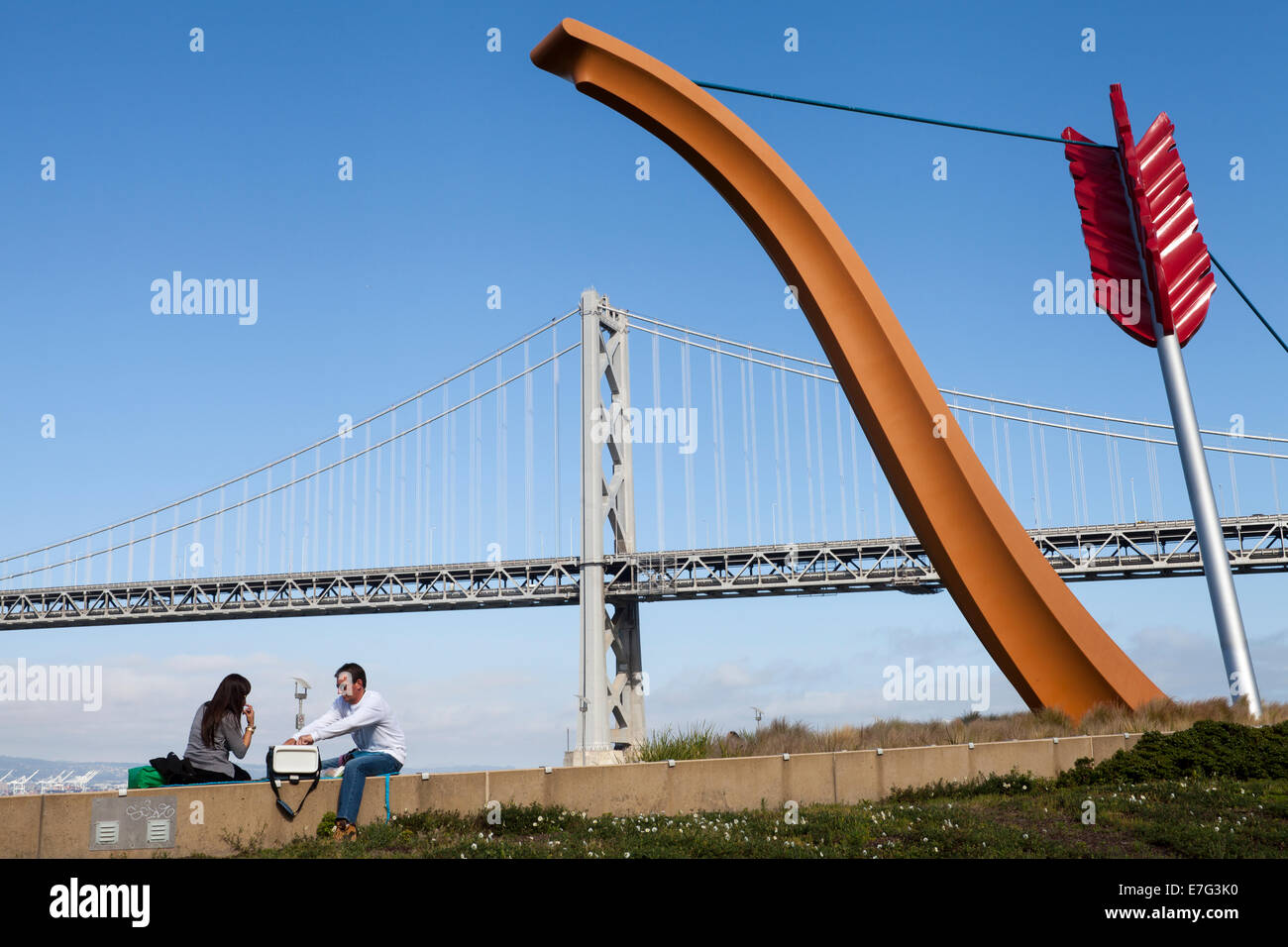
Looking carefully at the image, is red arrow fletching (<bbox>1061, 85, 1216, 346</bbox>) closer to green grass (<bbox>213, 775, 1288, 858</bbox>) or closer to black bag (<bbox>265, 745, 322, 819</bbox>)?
green grass (<bbox>213, 775, 1288, 858</bbox>)

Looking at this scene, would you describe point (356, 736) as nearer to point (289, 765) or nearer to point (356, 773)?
point (356, 773)

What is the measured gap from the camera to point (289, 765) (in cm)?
453

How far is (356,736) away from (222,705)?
0.55 m

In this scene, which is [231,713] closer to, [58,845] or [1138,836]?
[58,845]

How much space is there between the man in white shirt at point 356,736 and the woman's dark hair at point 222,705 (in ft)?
0.96

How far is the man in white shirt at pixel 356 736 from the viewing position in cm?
460

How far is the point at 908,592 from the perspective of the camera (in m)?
29.1

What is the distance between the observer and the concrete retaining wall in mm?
4379

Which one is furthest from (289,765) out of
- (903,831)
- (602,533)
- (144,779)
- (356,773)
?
(602,533)

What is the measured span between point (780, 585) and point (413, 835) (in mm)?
24512

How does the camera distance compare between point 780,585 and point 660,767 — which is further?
point 780,585
